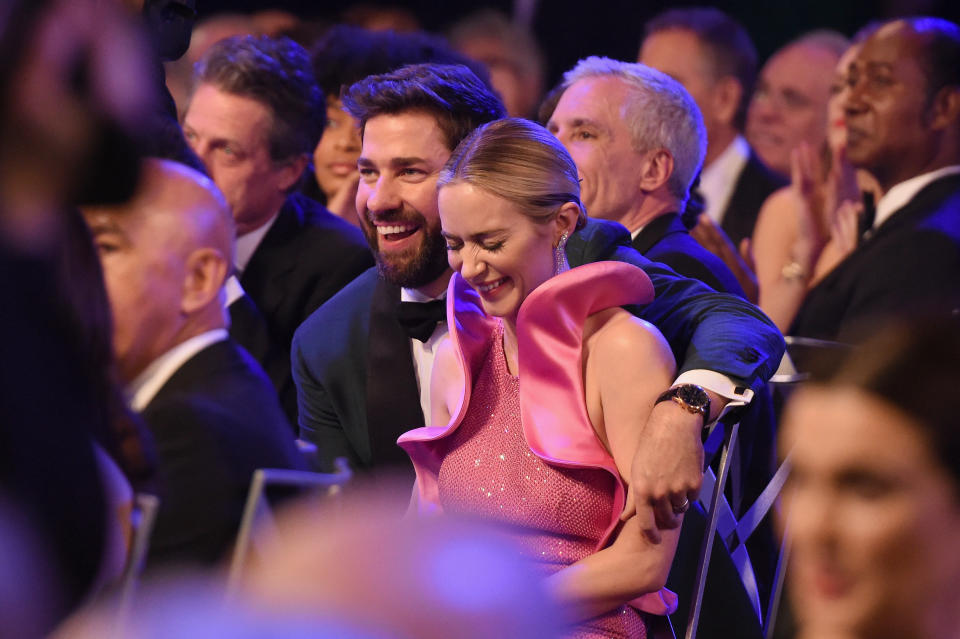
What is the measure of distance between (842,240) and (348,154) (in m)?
1.68

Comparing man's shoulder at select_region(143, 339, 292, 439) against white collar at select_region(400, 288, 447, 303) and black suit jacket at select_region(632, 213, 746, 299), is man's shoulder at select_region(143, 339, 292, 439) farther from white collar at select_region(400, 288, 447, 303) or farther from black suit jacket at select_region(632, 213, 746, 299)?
black suit jacket at select_region(632, 213, 746, 299)

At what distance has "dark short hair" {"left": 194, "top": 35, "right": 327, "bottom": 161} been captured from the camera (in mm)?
3574

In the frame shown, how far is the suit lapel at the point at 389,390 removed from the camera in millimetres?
2756

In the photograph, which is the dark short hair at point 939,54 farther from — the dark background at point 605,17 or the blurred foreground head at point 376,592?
the blurred foreground head at point 376,592

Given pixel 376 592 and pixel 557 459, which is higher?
pixel 376 592

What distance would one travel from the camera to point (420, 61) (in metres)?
3.59

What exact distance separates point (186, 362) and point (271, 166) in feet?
6.48

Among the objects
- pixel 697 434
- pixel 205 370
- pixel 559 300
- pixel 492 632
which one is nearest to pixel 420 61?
pixel 559 300

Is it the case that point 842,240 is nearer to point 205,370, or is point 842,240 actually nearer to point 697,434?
point 697,434

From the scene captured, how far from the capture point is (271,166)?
3564 millimetres

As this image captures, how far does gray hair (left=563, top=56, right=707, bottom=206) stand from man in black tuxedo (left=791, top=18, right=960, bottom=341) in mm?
783

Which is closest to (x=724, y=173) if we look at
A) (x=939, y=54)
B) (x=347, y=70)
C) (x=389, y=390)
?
(x=939, y=54)

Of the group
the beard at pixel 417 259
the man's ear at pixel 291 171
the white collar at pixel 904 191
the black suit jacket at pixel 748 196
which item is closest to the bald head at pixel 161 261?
the beard at pixel 417 259

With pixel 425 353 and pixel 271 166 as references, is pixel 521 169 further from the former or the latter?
pixel 271 166
